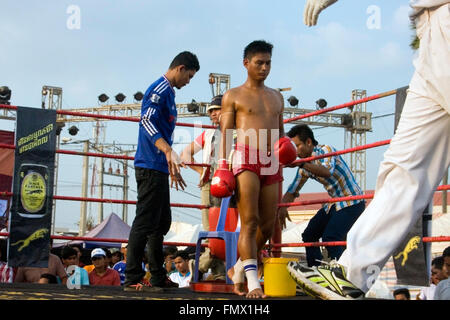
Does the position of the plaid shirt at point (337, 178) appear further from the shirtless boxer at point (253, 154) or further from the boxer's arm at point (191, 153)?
the boxer's arm at point (191, 153)

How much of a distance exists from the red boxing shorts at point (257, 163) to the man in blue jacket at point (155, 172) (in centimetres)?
42

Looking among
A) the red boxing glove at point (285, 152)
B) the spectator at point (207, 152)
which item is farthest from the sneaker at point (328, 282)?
the spectator at point (207, 152)

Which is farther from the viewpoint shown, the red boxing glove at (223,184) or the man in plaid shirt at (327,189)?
the man in plaid shirt at (327,189)

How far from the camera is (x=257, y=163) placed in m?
4.43

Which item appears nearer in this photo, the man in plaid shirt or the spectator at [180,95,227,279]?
the man in plaid shirt

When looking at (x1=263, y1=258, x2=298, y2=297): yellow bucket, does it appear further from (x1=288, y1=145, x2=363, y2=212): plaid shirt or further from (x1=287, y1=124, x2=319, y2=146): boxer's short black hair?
(x1=287, y1=124, x2=319, y2=146): boxer's short black hair

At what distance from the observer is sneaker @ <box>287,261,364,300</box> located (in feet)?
9.30

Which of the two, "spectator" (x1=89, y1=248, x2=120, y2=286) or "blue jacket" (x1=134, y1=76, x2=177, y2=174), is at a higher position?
"blue jacket" (x1=134, y1=76, x2=177, y2=174)

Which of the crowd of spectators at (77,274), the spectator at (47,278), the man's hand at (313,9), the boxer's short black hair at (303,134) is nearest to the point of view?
the man's hand at (313,9)

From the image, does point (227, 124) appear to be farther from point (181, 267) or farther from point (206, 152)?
point (181, 267)

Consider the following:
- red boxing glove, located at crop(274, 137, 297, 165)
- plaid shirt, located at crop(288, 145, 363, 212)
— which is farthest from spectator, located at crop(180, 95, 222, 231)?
red boxing glove, located at crop(274, 137, 297, 165)

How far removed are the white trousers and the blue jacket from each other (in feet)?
6.70

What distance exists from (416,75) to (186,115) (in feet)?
98.1

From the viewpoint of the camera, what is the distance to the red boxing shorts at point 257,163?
438 centimetres
